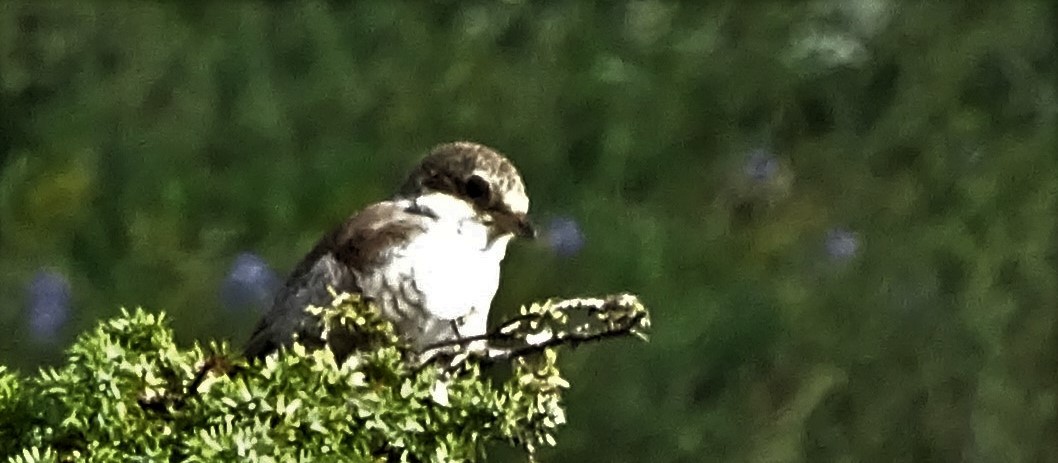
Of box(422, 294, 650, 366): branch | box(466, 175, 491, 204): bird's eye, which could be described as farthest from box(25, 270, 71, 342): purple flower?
box(422, 294, 650, 366): branch

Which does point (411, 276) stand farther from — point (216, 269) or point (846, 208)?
point (846, 208)

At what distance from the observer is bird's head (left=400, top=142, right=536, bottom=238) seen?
142 inches

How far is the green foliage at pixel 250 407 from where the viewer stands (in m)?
2.67

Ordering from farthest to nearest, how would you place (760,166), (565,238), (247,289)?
(760,166) → (565,238) → (247,289)

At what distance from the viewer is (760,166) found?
23.8 feet

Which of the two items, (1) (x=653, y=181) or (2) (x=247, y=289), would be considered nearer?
(2) (x=247, y=289)

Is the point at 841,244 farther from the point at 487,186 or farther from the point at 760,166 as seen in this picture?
the point at 487,186

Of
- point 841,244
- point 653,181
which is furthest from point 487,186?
point 653,181

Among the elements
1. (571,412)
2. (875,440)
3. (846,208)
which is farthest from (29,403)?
(846,208)

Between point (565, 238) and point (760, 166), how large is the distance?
1229 mm

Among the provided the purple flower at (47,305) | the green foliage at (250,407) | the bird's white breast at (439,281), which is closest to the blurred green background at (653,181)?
the purple flower at (47,305)

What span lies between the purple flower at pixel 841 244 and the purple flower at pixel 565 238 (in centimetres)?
80

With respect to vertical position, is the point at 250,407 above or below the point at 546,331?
below

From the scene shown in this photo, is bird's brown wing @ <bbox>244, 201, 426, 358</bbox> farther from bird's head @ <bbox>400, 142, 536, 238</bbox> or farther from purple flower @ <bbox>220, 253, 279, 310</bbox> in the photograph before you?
purple flower @ <bbox>220, 253, 279, 310</bbox>
